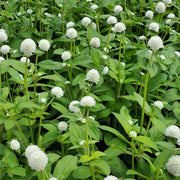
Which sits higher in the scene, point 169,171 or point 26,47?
point 26,47

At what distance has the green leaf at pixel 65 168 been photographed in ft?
4.71

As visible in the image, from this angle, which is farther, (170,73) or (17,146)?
(170,73)

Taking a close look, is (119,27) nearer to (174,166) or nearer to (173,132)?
(173,132)

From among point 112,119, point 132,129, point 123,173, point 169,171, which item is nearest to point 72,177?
point 123,173

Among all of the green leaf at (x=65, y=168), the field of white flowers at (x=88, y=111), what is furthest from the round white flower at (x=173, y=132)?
the green leaf at (x=65, y=168)

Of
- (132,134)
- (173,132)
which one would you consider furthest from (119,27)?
(173,132)

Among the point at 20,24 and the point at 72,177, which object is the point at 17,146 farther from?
the point at 20,24

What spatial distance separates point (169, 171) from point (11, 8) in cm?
245

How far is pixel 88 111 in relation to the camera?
57.9 inches

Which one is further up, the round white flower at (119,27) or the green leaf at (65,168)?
the round white flower at (119,27)

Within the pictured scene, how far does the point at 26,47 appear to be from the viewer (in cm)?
160

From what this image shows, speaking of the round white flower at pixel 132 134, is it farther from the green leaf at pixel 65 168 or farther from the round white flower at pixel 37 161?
the round white flower at pixel 37 161

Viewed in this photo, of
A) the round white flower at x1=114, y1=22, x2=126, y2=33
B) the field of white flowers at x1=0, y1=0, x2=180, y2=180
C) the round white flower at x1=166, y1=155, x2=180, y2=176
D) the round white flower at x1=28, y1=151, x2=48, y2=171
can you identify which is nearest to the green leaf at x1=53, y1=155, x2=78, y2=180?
the field of white flowers at x1=0, y1=0, x2=180, y2=180

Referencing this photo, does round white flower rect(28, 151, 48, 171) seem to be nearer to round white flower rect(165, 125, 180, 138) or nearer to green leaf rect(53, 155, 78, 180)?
green leaf rect(53, 155, 78, 180)
